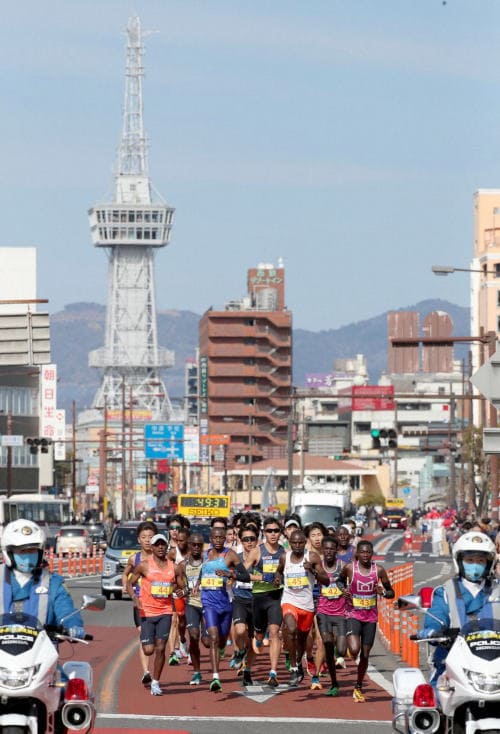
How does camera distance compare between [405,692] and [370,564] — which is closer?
[405,692]

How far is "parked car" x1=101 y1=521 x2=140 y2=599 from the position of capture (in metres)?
39.5

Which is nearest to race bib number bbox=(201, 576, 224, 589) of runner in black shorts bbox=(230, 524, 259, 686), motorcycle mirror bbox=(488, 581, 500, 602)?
runner in black shorts bbox=(230, 524, 259, 686)

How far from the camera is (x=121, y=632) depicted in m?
30.0

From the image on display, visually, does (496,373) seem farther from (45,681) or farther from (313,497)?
(313,497)

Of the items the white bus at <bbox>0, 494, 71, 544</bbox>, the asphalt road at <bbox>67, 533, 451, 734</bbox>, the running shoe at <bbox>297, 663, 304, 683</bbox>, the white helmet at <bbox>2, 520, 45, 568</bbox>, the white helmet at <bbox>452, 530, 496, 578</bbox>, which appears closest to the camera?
the white helmet at <bbox>2, 520, 45, 568</bbox>

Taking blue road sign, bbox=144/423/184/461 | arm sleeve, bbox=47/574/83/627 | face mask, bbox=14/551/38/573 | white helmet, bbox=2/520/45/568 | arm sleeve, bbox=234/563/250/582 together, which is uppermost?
blue road sign, bbox=144/423/184/461

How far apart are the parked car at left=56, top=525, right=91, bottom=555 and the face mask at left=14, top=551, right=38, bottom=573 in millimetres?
55543

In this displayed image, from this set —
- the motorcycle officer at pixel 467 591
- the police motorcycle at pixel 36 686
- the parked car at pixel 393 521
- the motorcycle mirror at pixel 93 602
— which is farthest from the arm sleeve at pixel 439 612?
the parked car at pixel 393 521

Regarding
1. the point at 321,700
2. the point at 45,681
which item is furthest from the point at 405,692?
the point at 321,700

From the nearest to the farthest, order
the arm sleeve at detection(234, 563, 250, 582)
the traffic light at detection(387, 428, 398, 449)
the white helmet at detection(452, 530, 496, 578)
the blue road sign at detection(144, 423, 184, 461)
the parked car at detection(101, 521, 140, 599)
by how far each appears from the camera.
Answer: the white helmet at detection(452, 530, 496, 578)
the arm sleeve at detection(234, 563, 250, 582)
the parked car at detection(101, 521, 140, 599)
the traffic light at detection(387, 428, 398, 449)
the blue road sign at detection(144, 423, 184, 461)

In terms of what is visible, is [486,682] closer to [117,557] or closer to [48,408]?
A: [117,557]

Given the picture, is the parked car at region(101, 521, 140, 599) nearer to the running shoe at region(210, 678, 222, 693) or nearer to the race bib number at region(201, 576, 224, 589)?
the race bib number at region(201, 576, 224, 589)

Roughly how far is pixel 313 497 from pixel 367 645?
40.9 m

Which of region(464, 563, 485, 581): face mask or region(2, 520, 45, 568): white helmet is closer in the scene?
region(2, 520, 45, 568): white helmet
